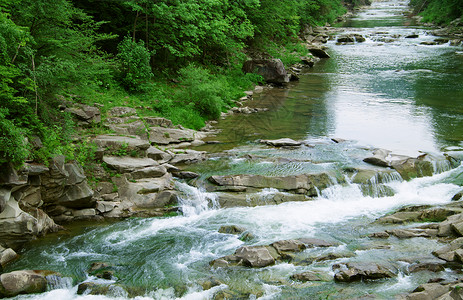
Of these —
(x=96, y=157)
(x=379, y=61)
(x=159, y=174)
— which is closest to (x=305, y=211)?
(x=159, y=174)

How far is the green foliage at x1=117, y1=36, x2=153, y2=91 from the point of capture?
21.4 meters

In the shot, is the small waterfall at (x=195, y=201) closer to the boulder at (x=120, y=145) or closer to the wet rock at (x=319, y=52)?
the boulder at (x=120, y=145)

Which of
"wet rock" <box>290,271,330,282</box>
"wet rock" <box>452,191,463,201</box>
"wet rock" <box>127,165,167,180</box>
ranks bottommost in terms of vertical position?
"wet rock" <box>452,191,463,201</box>

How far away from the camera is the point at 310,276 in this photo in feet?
32.0

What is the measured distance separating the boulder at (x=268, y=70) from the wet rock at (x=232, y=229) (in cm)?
2088

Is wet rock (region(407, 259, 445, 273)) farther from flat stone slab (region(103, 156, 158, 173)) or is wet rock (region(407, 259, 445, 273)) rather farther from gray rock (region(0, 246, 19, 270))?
gray rock (region(0, 246, 19, 270))

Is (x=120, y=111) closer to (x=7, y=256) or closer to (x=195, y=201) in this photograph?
(x=195, y=201)

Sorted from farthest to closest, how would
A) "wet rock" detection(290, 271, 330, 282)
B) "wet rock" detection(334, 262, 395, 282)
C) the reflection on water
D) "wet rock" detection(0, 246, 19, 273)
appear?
1. the reflection on water
2. "wet rock" detection(0, 246, 19, 273)
3. "wet rock" detection(290, 271, 330, 282)
4. "wet rock" detection(334, 262, 395, 282)

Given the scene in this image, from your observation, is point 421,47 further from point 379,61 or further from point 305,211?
point 305,211

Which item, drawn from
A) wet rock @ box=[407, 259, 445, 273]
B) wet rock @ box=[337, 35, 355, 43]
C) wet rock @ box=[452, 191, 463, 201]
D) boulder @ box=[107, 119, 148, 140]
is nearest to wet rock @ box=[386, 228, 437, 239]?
wet rock @ box=[407, 259, 445, 273]

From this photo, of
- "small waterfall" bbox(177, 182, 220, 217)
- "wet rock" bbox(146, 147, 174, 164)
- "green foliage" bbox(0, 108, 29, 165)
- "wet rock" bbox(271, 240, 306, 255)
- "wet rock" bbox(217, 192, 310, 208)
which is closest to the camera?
"green foliage" bbox(0, 108, 29, 165)

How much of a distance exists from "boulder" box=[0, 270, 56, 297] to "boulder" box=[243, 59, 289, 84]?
24388 mm

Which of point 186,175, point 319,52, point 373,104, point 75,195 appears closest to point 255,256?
point 186,175

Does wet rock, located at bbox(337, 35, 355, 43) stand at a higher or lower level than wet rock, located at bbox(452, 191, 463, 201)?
higher
